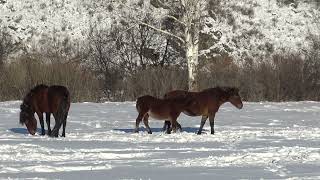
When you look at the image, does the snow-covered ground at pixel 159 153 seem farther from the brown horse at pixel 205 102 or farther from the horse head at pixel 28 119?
the brown horse at pixel 205 102

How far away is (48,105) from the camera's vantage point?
15828 mm

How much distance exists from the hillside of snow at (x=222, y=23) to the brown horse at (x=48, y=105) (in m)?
21.9

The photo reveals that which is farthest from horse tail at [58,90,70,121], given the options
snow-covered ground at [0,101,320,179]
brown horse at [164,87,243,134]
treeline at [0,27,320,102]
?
treeline at [0,27,320,102]

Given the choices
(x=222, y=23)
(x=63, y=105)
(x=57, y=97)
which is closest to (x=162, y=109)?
(x=63, y=105)

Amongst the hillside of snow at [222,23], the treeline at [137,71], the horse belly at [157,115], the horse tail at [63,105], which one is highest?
the hillside of snow at [222,23]

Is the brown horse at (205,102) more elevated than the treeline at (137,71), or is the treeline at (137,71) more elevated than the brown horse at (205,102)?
the treeline at (137,71)

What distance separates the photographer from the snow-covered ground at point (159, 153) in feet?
29.3

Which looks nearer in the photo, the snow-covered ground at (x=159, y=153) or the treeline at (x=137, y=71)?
the snow-covered ground at (x=159, y=153)

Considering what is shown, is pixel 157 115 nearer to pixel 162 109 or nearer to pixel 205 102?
pixel 162 109

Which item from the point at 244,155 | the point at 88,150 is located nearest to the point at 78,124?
the point at 88,150

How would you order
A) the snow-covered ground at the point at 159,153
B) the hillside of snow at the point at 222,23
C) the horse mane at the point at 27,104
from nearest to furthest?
the snow-covered ground at the point at 159,153, the horse mane at the point at 27,104, the hillside of snow at the point at 222,23

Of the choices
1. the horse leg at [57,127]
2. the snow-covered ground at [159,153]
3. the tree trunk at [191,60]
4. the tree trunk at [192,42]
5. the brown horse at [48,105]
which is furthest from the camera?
the tree trunk at [191,60]

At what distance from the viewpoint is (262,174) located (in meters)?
8.74

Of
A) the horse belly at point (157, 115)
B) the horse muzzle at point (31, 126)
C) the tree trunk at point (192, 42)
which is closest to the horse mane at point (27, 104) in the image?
Answer: the horse muzzle at point (31, 126)
